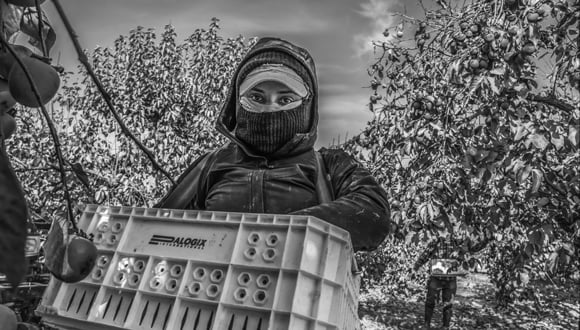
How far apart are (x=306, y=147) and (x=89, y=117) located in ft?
23.2

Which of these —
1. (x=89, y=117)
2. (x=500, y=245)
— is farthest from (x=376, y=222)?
(x=89, y=117)

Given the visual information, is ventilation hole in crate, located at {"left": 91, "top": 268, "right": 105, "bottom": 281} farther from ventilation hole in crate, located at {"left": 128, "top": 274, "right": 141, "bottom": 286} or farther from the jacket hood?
the jacket hood

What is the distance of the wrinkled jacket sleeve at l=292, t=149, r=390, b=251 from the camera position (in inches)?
51.9

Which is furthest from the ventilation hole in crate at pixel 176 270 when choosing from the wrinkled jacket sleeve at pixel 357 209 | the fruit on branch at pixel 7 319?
the fruit on branch at pixel 7 319

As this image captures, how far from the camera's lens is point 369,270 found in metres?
7.05

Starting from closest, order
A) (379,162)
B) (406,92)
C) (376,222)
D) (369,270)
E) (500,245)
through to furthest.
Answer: (376,222) < (406,92) < (379,162) < (500,245) < (369,270)

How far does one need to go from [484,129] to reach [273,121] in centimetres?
227

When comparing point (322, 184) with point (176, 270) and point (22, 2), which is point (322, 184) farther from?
point (22, 2)

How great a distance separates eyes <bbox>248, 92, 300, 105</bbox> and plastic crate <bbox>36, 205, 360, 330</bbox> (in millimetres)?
617

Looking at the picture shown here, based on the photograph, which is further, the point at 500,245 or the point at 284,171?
the point at 500,245

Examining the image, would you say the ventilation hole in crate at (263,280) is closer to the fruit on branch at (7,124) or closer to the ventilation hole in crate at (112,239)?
the ventilation hole in crate at (112,239)

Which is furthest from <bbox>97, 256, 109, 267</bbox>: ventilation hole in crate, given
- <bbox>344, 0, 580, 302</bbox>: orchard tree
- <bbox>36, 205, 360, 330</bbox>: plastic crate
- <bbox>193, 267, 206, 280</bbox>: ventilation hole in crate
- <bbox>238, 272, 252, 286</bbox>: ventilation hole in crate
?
<bbox>344, 0, 580, 302</bbox>: orchard tree

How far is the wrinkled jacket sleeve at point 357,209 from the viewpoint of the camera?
132cm

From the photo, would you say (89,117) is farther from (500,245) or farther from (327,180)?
(327,180)
